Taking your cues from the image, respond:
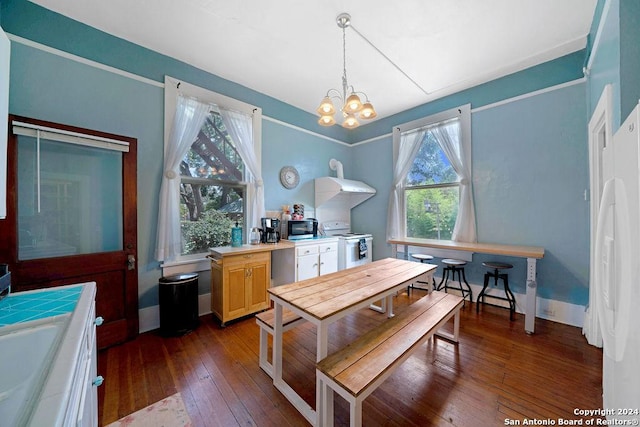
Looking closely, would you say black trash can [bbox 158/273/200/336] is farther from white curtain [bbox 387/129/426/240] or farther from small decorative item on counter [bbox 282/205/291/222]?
white curtain [bbox 387/129/426/240]

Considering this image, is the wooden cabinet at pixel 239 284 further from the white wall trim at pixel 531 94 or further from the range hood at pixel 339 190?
the white wall trim at pixel 531 94

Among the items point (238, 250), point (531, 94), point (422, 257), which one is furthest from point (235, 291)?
point (531, 94)

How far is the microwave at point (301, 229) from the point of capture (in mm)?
3641

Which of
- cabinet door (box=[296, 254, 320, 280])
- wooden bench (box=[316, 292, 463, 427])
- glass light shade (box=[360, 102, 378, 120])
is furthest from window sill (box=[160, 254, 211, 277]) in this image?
glass light shade (box=[360, 102, 378, 120])

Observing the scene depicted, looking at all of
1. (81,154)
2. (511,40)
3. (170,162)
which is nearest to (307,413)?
(170,162)

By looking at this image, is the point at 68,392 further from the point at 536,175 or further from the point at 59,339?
the point at 536,175

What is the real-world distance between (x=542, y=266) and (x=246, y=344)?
359cm

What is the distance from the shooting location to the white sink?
2.22ft

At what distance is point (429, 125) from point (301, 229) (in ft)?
8.95

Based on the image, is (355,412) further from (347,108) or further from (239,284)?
(347,108)

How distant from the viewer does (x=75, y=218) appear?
A: 2191 mm

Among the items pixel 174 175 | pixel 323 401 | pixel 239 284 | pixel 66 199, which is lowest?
pixel 323 401

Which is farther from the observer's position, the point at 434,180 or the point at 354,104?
the point at 434,180

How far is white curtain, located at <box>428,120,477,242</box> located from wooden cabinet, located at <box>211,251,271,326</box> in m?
2.83
